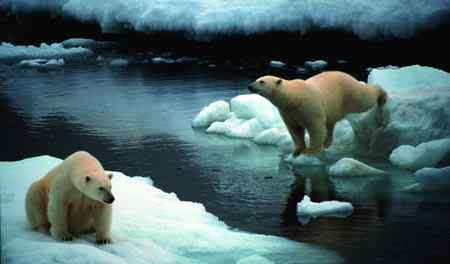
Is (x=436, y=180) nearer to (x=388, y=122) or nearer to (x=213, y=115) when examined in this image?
(x=388, y=122)

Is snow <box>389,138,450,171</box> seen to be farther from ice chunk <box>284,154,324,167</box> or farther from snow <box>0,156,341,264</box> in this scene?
snow <box>0,156,341,264</box>

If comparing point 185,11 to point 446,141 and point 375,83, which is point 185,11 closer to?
point 375,83

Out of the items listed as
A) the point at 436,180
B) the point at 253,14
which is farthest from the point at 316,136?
the point at 253,14

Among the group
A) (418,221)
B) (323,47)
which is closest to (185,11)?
(323,47)

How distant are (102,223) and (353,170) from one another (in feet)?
8.07

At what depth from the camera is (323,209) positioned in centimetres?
421

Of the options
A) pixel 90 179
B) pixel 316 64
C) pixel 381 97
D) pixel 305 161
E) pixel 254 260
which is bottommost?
Result: pixel 254 260

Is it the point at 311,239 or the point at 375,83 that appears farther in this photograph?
the point at 375,83

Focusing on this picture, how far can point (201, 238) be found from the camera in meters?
3.55

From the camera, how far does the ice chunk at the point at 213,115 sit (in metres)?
7.08

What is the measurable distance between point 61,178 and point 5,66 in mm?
10658

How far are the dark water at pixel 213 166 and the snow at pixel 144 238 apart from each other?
0.75ft

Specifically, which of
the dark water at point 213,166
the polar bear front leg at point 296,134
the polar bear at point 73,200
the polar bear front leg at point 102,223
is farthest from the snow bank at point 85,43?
the polar bear front leg at point 102,223

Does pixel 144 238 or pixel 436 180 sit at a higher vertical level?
pixel 436 180
